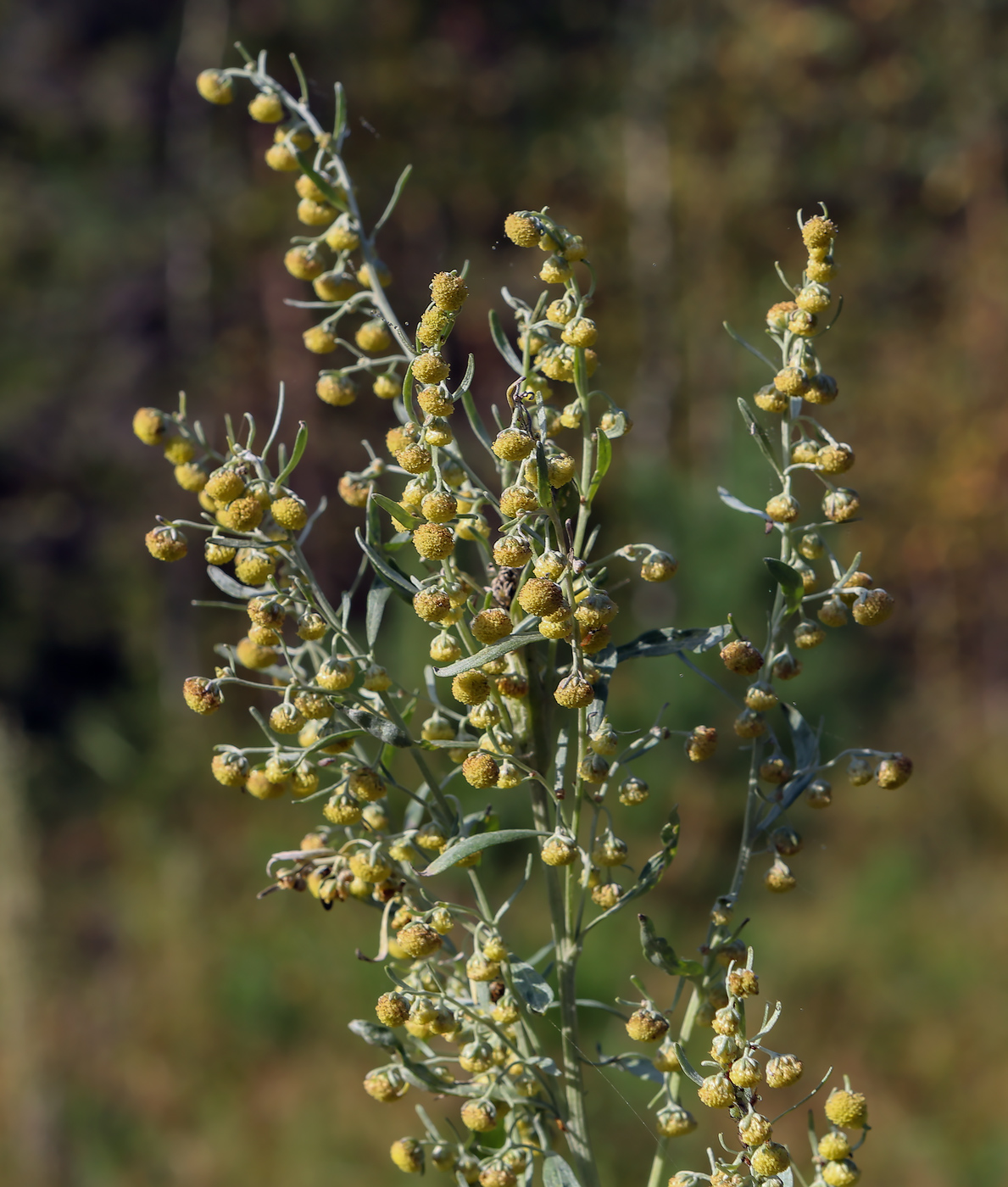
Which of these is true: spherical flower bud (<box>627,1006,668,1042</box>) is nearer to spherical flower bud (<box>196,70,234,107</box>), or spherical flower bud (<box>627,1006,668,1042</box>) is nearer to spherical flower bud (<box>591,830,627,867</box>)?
spherical flower bud (<box>591,830,627,867</box>)

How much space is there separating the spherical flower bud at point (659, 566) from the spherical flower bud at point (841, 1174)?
495 millimetres

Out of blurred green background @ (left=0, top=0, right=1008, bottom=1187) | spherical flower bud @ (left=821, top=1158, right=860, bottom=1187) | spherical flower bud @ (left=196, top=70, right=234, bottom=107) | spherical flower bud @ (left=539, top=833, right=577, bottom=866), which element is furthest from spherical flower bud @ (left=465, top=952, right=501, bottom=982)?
blurred green background @ (left=0, top=0, right=1008, bottom=1187)

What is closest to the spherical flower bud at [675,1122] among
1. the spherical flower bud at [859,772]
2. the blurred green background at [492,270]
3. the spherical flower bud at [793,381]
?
the spherical flower bud at [859,772]

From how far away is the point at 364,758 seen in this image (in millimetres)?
980

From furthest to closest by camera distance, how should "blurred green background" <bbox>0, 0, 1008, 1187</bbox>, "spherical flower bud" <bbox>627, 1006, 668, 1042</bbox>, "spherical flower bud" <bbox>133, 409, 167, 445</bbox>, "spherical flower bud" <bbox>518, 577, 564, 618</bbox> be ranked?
"blurred green background" <bbox>0, 0, 1008, 1187</bbox>
"spherical flower bud" <bbox>133, 409, 167, 445</bbox>
"spherical flower bud" <bbox>627, 1006, 668, 1042</bbox>
"spherical flower bud" <bbox>518, 577, 564, 618</bbox>

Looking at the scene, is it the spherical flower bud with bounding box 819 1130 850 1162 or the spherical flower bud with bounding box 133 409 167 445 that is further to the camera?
the spherical flower bud with bounding box 133 409 167 445

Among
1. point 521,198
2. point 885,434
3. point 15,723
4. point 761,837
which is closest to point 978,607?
point 885,434

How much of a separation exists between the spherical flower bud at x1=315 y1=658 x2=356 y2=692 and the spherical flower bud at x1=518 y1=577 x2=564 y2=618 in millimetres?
206

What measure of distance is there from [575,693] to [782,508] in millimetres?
286

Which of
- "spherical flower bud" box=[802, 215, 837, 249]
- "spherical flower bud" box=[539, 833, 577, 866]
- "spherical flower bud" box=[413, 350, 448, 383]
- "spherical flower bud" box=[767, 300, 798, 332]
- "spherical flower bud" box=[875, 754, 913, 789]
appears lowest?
"spherical flower bud" box=[539, 833, 577, 866]

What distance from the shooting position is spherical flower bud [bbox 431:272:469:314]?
31.0 inches

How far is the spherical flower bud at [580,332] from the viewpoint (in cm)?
89

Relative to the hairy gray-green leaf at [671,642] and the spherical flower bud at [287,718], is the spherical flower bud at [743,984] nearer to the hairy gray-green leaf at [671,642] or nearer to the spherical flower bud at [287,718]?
the hairy gray-green leaf at [671,642]

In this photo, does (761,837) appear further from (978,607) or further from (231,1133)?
(978,607)
